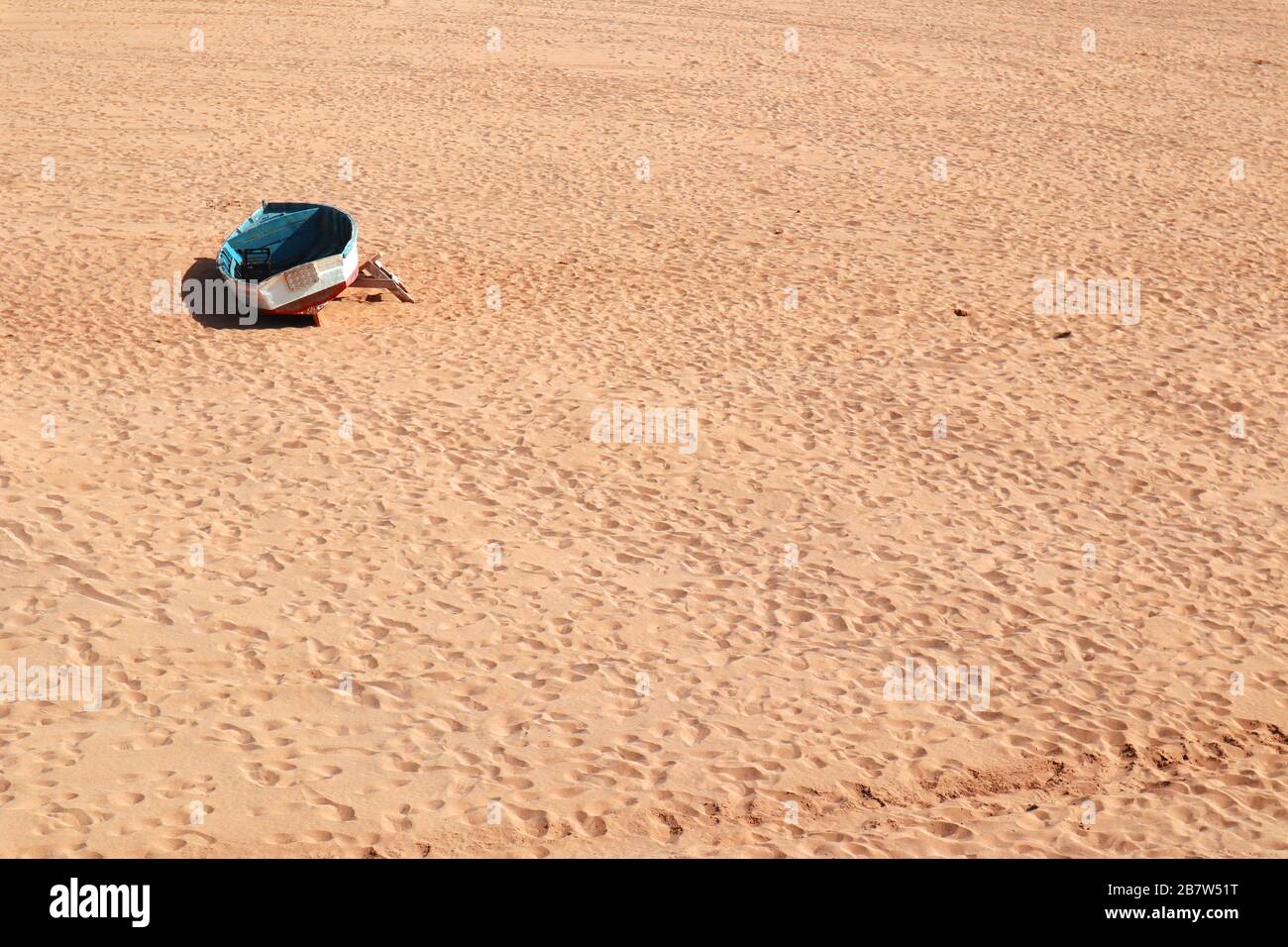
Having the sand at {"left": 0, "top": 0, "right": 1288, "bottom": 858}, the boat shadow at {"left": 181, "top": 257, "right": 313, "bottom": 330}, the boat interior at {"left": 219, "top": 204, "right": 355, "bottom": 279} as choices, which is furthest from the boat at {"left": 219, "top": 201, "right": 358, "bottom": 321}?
the sand at {"left": 0, "top": 0, "right": 1288, "bottom": 858}

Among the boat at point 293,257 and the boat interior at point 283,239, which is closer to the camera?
the boat at point 293,257

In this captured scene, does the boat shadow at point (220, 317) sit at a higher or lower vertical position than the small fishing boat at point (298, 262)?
lower

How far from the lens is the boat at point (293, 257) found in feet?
47.9

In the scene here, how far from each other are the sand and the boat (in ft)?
1.64

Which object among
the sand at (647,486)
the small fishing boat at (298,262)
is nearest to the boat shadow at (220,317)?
the small fishing boat at (298,262)

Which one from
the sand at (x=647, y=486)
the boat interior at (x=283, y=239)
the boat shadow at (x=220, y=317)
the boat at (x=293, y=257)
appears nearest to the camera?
the sand at (x=647, y=486)

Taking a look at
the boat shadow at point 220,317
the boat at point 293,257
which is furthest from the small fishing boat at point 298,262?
the boat shadow at point 220,317

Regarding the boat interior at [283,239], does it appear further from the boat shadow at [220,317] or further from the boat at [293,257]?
the boat shadow at [220,317]

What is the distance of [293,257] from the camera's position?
1579cm

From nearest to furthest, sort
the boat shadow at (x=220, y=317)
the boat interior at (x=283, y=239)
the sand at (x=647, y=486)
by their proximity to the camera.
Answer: the sand at (x=647, y=486) → the boat shadow at (x=220, y=317) → the boat interior at (x=283, y=239)

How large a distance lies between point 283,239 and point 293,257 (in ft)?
1.01

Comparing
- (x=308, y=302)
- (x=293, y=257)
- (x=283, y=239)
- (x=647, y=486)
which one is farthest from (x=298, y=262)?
(x=647, y=486)

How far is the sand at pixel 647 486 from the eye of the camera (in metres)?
7.68

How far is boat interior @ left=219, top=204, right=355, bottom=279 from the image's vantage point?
50.4ft
